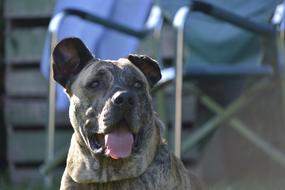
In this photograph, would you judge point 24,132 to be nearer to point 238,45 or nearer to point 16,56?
point 16,56

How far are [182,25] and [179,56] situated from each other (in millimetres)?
168

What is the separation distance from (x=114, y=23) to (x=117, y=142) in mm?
2426

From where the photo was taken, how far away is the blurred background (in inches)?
205

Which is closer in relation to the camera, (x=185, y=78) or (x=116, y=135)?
(x=116, y=135)

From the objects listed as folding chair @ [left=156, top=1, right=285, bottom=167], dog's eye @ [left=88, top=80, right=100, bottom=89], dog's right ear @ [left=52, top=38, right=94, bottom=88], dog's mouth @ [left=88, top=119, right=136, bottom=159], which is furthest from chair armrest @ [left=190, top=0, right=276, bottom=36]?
dog's mouth @ [left=88, top=119, right=136, bottom=159]

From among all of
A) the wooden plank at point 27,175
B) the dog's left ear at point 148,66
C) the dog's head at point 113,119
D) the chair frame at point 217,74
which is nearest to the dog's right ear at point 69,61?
the dog's head at point 113,119

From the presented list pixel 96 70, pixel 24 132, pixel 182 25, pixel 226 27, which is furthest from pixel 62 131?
pixel 96 70

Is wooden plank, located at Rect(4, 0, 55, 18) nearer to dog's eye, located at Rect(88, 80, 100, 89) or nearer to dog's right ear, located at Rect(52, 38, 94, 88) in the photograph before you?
dog's right ear, located at Rect(52, 38, 94, 88)

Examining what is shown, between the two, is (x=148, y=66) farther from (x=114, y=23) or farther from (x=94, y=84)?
(x=114, y=23)

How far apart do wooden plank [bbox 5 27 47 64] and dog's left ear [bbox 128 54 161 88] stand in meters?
3.20

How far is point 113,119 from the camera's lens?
3.21 meters

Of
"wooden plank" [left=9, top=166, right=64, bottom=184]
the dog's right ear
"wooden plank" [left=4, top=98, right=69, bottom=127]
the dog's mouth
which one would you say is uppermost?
the dog's right ear

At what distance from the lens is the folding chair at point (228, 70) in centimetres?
481

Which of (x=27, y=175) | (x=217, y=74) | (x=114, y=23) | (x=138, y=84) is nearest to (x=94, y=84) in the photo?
(x=138, y=84)
